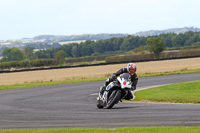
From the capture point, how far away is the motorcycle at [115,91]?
15445mm

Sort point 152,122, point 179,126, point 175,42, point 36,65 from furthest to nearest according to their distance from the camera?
point 175,42
point 36,65
point 152,122
point 179,126

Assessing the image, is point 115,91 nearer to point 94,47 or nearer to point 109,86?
point 109,86

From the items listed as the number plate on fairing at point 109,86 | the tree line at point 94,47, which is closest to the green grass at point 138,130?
the number plate on fairing at point 109,86

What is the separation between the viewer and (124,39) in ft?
652

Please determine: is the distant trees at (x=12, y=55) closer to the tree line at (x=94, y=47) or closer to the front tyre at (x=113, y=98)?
the tree line at (x=94, y=47)

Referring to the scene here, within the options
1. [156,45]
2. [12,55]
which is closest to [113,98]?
[156,45]

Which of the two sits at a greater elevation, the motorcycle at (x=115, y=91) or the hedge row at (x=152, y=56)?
the motorcycle at (x=115, y=91)

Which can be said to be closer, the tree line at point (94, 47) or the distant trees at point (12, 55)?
the distant trees at point (12, 55)

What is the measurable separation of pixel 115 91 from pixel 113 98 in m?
0.29

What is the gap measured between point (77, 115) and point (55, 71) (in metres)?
48.1

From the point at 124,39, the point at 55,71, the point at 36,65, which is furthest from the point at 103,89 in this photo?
the point at 124,39

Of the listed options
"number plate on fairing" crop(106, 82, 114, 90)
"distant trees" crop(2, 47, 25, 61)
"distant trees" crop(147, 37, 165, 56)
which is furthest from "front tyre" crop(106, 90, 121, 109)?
"distant trees" crop(2, 47, 25, 61)

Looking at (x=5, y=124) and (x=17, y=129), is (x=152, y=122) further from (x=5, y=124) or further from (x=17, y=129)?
(x=5, y=124)

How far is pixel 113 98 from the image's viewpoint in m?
15.8
